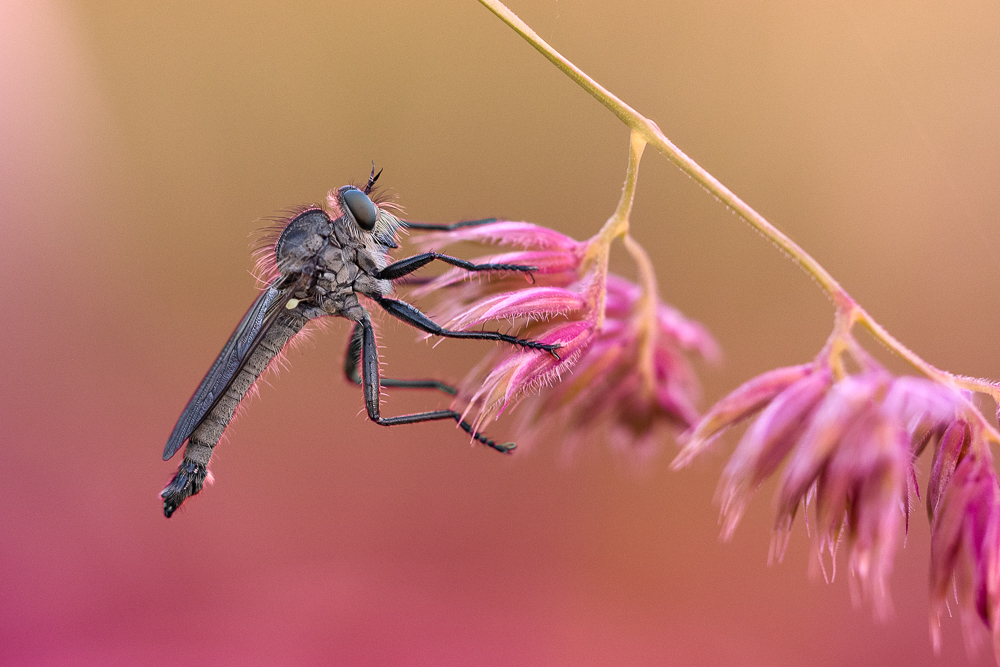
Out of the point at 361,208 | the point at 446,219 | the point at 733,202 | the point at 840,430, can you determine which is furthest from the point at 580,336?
the point at 446,219

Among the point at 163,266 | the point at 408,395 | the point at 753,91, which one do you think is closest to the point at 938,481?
the point at 408,395

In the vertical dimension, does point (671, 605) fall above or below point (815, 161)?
below

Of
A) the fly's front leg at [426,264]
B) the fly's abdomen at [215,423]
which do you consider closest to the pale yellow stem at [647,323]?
the fly's front leg at [426,264]

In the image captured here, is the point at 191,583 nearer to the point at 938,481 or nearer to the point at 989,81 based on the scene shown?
the point at 938,481

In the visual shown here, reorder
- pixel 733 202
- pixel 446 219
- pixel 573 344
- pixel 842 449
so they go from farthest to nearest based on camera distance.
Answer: pixel 446 219 → pixel 573 344 → pixel 733 202 → pixel 842 449

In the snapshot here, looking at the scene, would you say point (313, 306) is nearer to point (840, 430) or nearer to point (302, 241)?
point (302, 241)

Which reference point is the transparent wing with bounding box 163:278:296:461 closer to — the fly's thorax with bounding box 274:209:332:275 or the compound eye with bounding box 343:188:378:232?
the fly's thorax with bounding box 274:209:332:275
